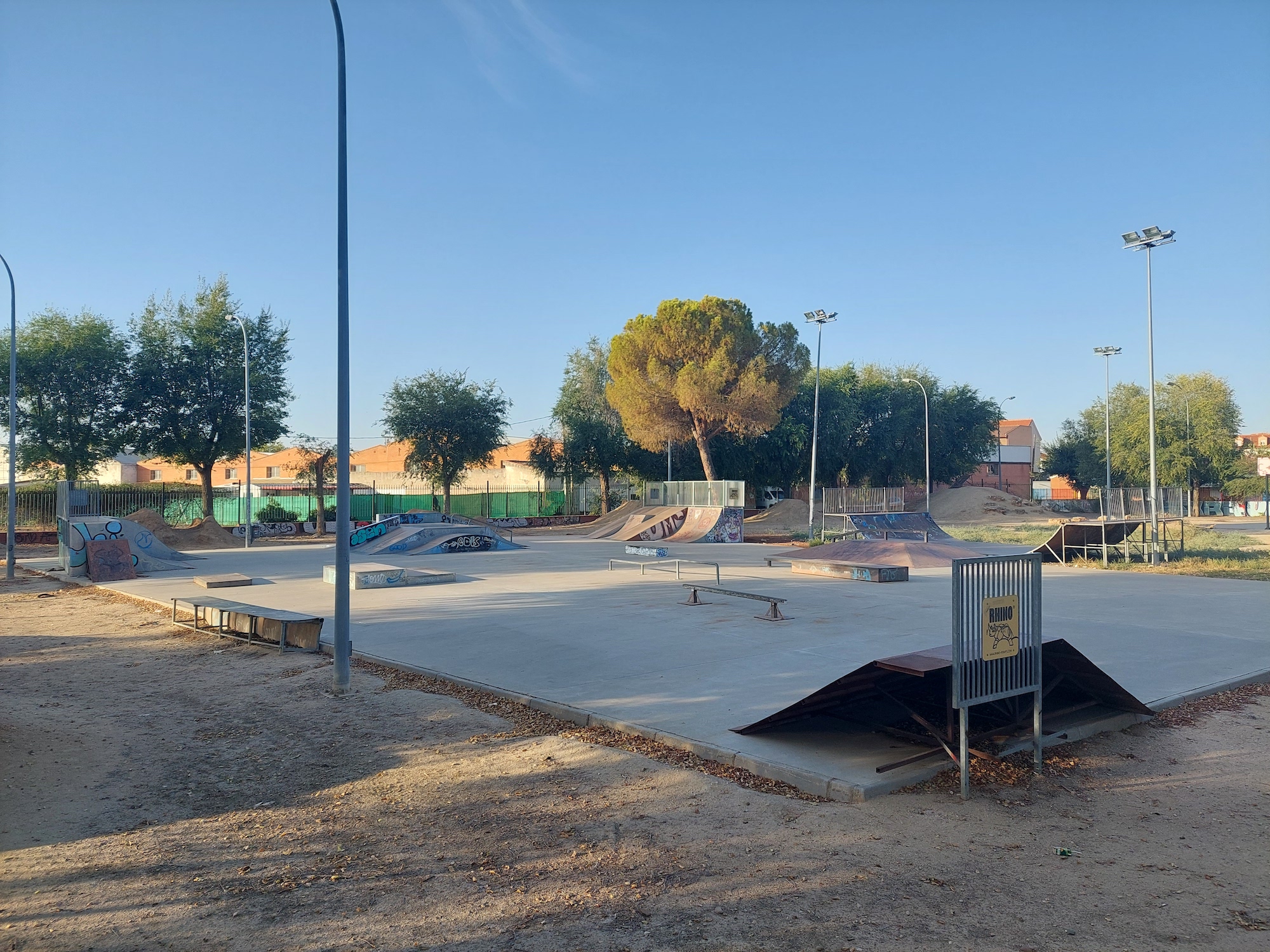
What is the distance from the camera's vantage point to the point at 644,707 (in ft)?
23.7

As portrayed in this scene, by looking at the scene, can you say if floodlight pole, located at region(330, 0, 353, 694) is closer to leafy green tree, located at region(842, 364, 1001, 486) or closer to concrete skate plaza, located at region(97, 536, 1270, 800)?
concrete skate plaza, located at region(97, 536, 1270, 800)

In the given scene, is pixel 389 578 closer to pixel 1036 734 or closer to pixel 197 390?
pixel 1036 734

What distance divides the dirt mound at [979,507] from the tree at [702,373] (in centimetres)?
1818

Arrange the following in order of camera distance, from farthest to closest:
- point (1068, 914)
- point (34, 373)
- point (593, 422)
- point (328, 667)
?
point (593, 422)
point (34, 373)
point (328, 667)
point (1068, 914)

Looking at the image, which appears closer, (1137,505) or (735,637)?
(735,637)

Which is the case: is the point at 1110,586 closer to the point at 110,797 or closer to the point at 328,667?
the point at 328,667

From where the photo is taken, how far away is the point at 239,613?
11273 mm

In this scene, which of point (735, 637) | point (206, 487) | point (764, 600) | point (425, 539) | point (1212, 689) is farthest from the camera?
point (206, 487)

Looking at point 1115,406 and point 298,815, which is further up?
point 1115,406

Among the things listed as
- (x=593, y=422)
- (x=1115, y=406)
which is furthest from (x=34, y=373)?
(x=1115, y=406)

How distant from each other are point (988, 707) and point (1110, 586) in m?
12.1

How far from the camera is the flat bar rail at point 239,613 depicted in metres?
10.6

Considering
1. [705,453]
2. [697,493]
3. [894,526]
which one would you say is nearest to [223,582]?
[894,526]

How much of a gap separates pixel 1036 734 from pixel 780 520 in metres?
42.8
